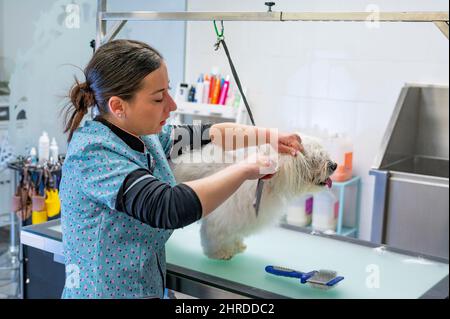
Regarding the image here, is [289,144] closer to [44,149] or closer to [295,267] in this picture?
[295,267]

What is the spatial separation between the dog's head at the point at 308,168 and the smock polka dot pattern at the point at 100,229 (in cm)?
35

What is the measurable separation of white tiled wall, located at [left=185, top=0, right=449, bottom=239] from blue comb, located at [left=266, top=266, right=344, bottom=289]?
54.8 inches

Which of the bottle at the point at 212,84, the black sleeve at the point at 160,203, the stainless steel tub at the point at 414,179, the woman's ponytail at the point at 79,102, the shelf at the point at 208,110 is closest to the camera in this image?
the black sleeve at the point at 160,203

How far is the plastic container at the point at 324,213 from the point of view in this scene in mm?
2857

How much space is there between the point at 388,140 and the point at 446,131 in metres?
0.41

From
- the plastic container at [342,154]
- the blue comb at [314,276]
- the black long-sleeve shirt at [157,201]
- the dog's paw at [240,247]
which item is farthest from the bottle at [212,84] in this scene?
the black long-sleeve shirt at [157,201]

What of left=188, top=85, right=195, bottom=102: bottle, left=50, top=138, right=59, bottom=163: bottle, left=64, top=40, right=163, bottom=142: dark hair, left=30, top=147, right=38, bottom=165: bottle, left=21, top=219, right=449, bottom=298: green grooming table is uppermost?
left=64, top=40, right=163, bottom=142: dark hair

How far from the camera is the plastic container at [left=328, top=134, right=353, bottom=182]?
292 centimetres

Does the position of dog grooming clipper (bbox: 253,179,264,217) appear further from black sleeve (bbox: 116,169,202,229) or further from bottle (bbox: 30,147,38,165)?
bottle (bbox: 30,147,38,165)

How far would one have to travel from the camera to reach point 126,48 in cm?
116

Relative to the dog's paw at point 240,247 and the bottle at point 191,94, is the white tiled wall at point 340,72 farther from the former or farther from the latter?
the dog's paw at point 240,247

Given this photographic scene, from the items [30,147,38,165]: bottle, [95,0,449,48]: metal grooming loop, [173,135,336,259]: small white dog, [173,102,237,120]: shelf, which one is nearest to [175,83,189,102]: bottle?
[173,102,237,120]: shelf

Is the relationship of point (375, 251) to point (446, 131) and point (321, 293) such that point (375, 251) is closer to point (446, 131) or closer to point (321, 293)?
point (321, 293)
